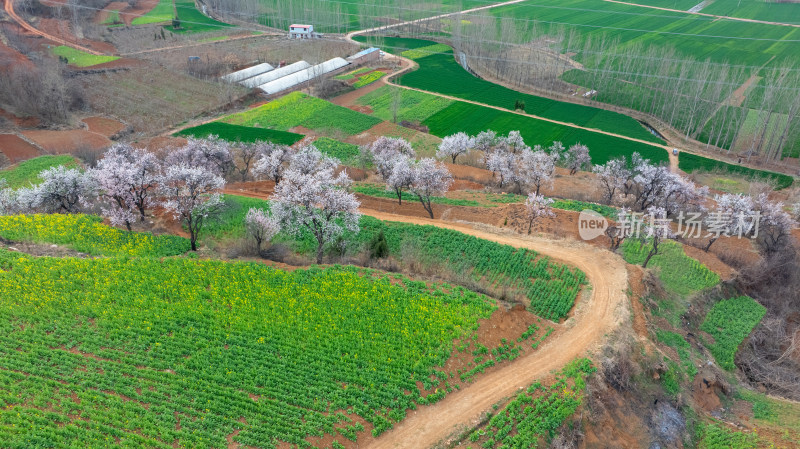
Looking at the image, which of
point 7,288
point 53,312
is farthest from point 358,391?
point 7,288

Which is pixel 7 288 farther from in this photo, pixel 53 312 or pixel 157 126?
pixel 157 126

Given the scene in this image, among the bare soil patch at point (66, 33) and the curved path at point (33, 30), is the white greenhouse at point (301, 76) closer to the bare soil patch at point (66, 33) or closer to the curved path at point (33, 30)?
the curved path at point (33, 30)

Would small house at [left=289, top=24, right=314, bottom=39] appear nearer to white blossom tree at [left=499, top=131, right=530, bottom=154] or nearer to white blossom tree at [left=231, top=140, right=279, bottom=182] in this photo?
white blossom tree at [left=231, top=140, right=279, bottom=182]

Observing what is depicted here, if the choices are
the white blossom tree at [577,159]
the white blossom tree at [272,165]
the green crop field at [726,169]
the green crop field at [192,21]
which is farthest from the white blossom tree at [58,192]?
the green crop field at [192,21]

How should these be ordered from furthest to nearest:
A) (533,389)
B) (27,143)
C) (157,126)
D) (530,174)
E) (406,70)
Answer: (406,70) < (157,126) < (27,143) < (530,174) < (533,389)

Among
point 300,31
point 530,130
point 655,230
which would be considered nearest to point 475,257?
point 655,230

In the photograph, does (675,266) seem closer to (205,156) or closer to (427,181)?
(427,181)
